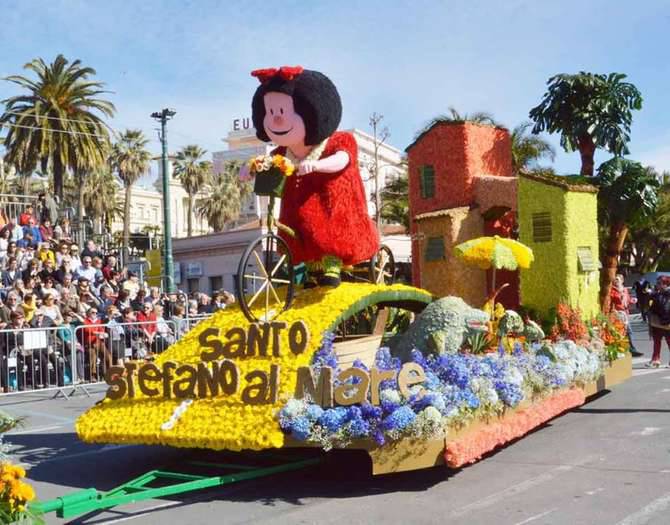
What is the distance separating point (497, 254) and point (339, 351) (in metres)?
4.46

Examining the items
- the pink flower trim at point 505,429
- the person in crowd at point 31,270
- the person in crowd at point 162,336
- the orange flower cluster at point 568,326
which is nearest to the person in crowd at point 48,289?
the person in crowd at point 31,270

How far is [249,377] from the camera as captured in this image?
296 inches

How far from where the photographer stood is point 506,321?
1077 cm

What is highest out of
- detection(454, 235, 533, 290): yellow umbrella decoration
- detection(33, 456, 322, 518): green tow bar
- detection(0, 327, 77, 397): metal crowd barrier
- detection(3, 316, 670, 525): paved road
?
detection(454, 235, 533, 290): yellow umbrella decoration

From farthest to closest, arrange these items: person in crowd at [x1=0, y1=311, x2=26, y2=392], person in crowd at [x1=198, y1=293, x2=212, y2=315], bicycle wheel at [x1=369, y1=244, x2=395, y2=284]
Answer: person in crowd at [x1=198, y1=293, x2=212, y2=315] → person in crowd at [x1=0, y1=311, x2=26, y2=392] → bicycle wheel at [x1=369, y1=244, x2=395, y2=284]

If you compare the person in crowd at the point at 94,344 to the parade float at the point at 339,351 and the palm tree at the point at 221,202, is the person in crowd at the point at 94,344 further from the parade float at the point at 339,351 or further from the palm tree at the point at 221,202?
the palm tree at the point at 221,202

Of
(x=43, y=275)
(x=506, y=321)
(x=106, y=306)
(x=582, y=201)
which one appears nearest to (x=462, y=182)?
(x=582, y=201)

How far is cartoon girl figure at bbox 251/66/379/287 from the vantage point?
29.3ft

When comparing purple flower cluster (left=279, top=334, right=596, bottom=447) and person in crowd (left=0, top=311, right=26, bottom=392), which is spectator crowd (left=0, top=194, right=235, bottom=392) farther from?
purple flower cluster (left=279, top=334, right=596, bottom=447)

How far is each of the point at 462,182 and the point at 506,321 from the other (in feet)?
21.3

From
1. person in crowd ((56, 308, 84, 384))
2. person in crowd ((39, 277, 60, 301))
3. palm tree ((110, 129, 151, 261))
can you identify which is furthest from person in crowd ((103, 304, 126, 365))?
palm tree ((110, 129, 151, 261))

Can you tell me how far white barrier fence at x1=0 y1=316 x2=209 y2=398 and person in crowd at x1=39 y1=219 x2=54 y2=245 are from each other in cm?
519

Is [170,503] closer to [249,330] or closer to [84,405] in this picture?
[249,330]

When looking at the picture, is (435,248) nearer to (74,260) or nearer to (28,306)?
(28,306)
